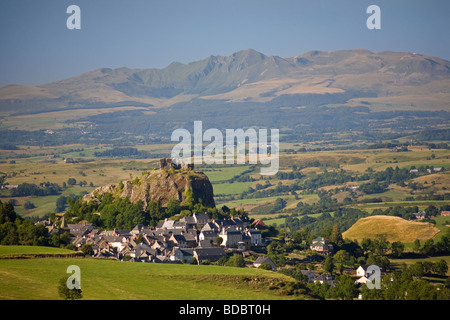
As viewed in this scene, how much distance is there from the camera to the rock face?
109375mm

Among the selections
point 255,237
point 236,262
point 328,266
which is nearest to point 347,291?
point 236,262

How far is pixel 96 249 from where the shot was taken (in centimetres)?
8862

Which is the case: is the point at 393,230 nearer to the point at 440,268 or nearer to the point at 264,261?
the point at 440,268

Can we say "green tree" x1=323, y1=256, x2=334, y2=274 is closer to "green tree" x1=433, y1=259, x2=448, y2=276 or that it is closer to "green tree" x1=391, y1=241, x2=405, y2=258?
"green tree" x1=433, y1=259, x2=448, y2=276

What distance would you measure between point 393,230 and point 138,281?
2865 inches

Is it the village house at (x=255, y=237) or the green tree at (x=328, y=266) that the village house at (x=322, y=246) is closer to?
the village house at (x=255, y=237)

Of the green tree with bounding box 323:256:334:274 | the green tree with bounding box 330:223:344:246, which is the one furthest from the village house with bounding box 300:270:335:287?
the green tree with bounding box 330:223:344:246

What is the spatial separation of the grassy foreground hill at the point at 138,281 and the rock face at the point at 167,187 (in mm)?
40063

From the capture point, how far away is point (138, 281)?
188ft

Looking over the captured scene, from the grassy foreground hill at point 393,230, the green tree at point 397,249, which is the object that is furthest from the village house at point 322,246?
the grassy foreground hill at point 393,230

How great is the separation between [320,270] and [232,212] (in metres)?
26.2
